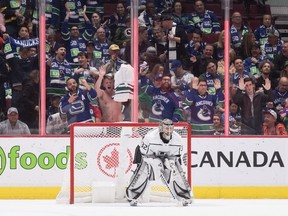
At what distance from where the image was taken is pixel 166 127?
9906mm

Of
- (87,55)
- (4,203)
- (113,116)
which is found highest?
(87,55)

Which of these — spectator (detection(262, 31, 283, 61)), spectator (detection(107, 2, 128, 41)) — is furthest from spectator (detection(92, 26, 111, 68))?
spectator (detection(262, 31, 283, 61))

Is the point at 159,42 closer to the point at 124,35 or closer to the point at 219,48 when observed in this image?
the point at 124,35

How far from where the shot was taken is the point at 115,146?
10.9 metres

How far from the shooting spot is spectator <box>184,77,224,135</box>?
1138 cm

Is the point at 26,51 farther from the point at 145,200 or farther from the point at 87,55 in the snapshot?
the point at 145,200

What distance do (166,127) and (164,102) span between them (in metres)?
1.43

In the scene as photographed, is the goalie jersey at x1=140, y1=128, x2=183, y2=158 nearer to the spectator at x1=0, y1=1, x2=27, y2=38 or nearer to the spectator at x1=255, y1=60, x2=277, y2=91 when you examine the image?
the spectator at x1=255, y1=60, x2=277, y2=91

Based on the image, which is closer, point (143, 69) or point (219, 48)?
point (143, 69)

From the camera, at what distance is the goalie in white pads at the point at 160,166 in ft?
32.9

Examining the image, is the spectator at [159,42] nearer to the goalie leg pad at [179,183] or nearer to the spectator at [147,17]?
the spectator at [147,17]

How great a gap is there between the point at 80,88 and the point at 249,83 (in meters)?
1.98

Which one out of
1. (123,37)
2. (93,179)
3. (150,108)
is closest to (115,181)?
(93,179)

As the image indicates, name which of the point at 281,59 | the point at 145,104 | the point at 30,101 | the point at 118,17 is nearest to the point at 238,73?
the point at 281,59
